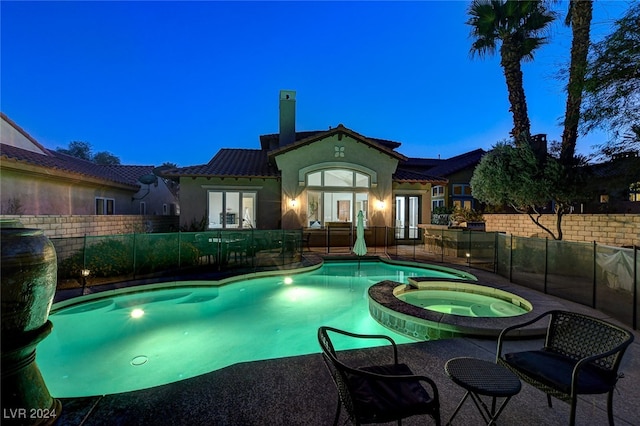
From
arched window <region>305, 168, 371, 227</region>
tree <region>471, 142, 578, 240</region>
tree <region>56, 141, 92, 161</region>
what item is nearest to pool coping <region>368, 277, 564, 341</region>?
tree <region>471, 142, 578, 240</region>

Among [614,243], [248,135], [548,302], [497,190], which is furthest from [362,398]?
[248,135]

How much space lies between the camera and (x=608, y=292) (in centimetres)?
554

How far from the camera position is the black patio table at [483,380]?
83.8 inches

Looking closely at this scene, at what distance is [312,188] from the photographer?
50.2 ft

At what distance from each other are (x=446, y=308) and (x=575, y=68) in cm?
786

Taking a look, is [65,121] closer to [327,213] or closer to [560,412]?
[327,213]

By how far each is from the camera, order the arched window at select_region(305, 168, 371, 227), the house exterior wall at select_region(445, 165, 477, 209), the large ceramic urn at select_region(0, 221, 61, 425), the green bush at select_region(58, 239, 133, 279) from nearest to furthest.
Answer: the large ceramic urn at select_region(0, 221, 61, 425) < the green bush at select_region(58, 239, 133, 279) < the arched window at select_region(305, 168, 371, 227) < the house exterior wall at select_region(445, 165, 477, 209)

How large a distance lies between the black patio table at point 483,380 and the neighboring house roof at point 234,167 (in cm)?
1359

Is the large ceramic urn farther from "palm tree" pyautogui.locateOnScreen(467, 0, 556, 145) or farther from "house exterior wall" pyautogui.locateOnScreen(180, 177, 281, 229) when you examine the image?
"palm tree" pyautogui.locateOnScreen(467, 0, 556, 145)

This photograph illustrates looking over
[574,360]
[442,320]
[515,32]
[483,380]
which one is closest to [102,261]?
[442,320]

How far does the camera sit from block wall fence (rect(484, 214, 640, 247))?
8383 mm

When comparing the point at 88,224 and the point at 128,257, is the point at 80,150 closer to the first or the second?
the point at 88,224

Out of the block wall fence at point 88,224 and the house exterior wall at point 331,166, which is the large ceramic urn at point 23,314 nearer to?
the block wall fence at point 88,224

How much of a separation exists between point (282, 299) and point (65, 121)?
113515mm
